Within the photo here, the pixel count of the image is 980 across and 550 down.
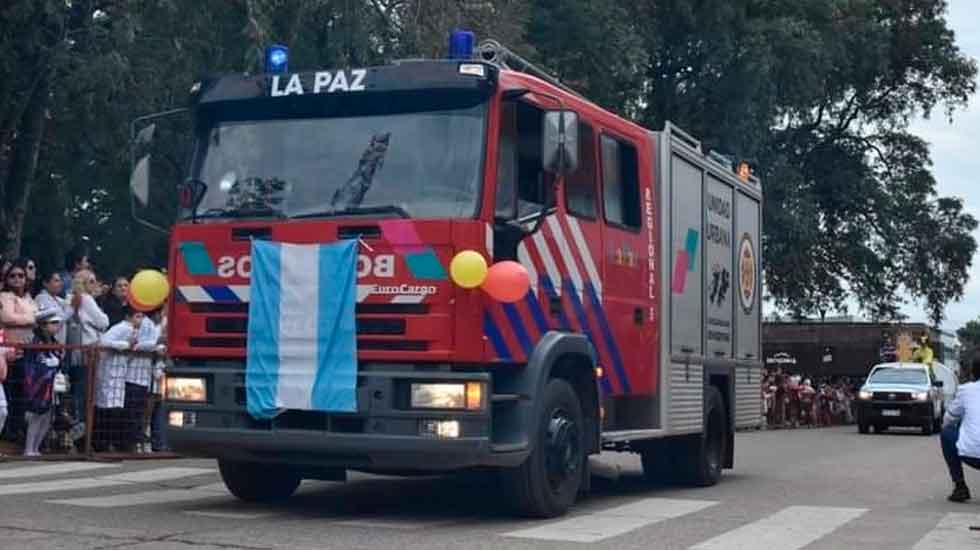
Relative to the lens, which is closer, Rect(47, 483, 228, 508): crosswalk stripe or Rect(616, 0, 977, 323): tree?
Rect(47, 483, 228, 508): crosswalk stripe

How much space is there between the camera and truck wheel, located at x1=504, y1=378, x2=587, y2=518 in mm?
10148

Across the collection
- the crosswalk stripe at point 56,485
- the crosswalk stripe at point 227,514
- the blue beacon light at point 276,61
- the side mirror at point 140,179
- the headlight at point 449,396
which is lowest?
the crosswalk stripe at point 227,514

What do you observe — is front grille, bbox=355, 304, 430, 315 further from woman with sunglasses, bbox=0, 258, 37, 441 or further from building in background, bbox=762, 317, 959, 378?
building in background, bbox=762, 317, 959, 378

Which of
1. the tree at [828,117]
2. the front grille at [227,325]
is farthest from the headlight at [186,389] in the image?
the tree at [828,117]

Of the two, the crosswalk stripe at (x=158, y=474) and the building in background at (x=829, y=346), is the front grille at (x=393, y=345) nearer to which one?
the crosswalk stripe at (x=158, y=474)

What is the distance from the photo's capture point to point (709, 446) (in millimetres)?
14508

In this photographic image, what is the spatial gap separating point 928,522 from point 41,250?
20.6 meters

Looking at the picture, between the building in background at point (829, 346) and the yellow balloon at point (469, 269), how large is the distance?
38.8m

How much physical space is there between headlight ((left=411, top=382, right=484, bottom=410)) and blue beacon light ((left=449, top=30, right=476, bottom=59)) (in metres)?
2.37

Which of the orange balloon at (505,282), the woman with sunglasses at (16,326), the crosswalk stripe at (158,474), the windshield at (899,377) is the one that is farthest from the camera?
the windshield at (899,377)

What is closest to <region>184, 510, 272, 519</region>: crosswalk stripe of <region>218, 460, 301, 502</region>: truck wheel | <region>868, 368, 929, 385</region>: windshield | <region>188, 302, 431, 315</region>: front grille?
<region>218, 460, 301, 502</region>: truck wheel

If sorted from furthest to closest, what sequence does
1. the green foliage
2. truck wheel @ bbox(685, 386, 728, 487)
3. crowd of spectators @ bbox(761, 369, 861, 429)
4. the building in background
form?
the building in background, crowd of spectators @ bbox(761, 369, 861, 429), the green foliage, truck wheel @ bbox(685, 386, 728, 487)

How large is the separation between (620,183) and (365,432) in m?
3.51

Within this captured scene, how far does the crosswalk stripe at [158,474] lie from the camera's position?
43.0ft
